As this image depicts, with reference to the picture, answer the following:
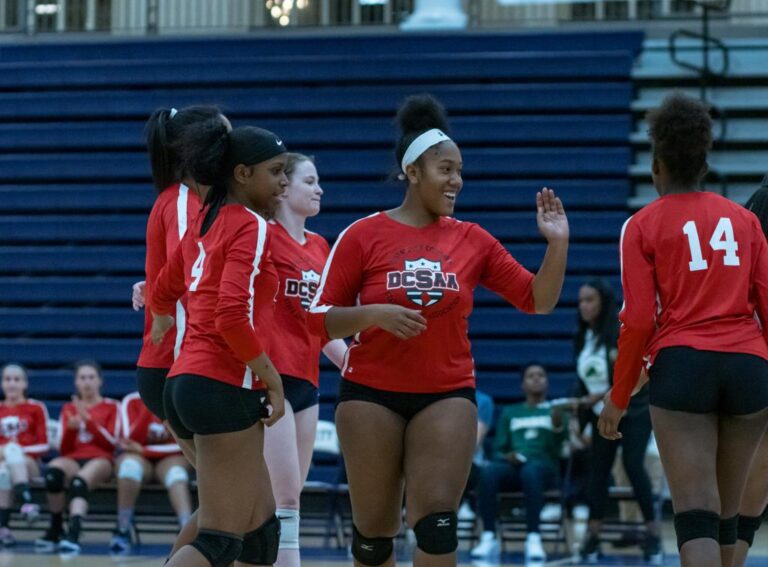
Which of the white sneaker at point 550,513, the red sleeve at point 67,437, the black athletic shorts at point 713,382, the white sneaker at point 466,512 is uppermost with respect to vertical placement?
the black athletic shorts at point 713,382

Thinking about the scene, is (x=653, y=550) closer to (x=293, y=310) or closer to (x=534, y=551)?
(x=534, y=551)

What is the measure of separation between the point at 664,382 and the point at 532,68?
7.32 m

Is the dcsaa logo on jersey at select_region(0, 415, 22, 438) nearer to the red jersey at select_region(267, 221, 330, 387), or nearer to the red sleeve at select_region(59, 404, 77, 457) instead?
the red sleeve at select_region(59, 404, 77, 457)

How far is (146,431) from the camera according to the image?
8.88 metres

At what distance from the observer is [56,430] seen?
9805 mm

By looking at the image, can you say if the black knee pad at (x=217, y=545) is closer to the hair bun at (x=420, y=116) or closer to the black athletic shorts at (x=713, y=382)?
the black athletic shorts at (x=713, y=382)

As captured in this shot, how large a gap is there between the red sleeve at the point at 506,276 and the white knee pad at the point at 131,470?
4772 mm

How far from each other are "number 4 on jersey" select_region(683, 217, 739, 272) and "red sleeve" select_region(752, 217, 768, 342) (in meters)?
0.11

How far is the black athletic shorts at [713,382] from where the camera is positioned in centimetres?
397

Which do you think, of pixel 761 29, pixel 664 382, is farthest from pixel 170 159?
pixel 761 29

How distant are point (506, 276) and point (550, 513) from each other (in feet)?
15.5

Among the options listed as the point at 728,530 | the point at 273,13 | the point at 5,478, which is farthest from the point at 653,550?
the point at 273,13

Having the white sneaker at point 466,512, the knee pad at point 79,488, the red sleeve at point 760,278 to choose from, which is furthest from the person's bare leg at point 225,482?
the white sneaker at point 466,512

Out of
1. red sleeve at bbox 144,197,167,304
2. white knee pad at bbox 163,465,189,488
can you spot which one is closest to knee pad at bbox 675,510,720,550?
red sleeve at bbox 144,197,167,304
